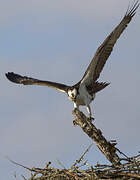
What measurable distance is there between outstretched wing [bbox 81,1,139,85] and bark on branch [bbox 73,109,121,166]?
2255mm

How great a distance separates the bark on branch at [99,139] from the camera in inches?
336

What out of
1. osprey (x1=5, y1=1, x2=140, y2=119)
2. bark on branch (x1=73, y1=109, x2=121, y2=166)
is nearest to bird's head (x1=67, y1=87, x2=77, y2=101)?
osprey (x1=5, y1=1, x2=140, y2=119)

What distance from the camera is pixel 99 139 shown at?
872 centimetres

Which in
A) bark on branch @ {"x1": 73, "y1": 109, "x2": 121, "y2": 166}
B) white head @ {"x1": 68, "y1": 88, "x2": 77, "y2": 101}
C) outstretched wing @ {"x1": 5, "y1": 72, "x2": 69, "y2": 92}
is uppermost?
outstretched wing @ {"x1": 5, "y1": 72, "x2": 69, "y2": 92}

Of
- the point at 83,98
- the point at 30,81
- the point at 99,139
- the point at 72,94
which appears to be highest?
the point at 30,81

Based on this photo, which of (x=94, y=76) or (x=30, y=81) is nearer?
(x=94, y=76)

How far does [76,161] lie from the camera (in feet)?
26.6

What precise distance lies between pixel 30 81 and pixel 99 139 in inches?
175

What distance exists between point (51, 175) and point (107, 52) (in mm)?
3963

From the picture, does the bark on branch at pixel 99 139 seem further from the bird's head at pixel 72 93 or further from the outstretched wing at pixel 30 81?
the outstretched wing at pixel 30 81

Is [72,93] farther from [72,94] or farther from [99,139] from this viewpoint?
[99,139]

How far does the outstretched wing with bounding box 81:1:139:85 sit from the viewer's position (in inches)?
437

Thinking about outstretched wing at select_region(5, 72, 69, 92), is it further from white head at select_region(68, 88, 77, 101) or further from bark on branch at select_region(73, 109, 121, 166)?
bark on branch at select_region(73, 109, 121, 166)

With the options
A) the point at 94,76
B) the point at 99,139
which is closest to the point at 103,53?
the point at 94,76
